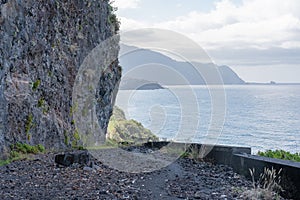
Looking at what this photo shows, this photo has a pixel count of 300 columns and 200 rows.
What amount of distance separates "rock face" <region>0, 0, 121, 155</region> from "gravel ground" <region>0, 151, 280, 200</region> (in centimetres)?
198

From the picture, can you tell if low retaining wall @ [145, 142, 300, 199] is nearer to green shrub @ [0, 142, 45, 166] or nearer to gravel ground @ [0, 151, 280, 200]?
gravel ground @ [0, 151, 280, 200]

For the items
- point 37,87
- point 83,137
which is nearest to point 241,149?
point 37,87

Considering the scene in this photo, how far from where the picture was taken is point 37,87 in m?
11.4

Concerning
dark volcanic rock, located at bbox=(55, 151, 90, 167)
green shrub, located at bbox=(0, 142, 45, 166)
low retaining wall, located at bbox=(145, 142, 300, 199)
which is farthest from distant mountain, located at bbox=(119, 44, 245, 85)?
dark volcanic rock, located at bbox=(55, 151, 90, 167)

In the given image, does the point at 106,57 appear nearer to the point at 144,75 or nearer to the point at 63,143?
the point at 144,75

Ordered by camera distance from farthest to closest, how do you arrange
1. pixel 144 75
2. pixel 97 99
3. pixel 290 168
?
pixel 97 99, pixel 144 75, pixel 290 168

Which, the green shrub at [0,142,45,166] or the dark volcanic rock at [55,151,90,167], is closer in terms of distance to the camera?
the dark volcanic rock at [55,151,90,167]

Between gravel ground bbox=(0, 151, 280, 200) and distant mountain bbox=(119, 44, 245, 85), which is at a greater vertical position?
distant mountain bbox=(119, 44, 245, 85)

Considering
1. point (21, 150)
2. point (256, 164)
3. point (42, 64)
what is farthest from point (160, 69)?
point (256, 164)

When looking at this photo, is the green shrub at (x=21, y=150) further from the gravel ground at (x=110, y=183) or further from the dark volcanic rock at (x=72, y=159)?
the dark volcanic rock at (x=72, y=159)

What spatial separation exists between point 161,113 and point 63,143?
6.73 meters

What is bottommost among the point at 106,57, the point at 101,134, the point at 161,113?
the point at 101,134

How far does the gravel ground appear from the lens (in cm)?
546

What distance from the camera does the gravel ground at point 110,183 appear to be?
17.9 ft
